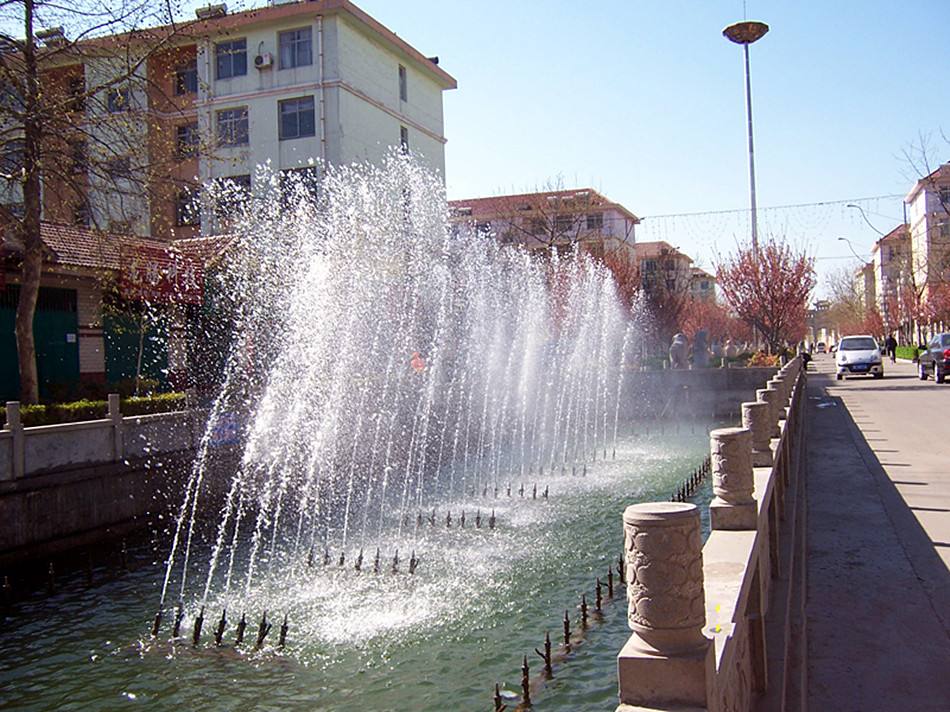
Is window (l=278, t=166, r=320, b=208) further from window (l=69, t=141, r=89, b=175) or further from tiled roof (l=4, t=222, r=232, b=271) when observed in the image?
window (l=69, t=141, r=89, b=175)

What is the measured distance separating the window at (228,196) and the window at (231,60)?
13.7ft

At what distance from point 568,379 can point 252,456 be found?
13018mm

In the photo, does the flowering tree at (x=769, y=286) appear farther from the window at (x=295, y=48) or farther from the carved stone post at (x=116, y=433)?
the carved stone post at (x=116, y=433)

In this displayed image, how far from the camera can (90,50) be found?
49.1 ft

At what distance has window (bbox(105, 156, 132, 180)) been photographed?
1463 cm

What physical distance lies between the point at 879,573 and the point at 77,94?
557 inches

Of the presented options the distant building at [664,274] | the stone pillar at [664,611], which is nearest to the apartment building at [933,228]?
the distant building at [664,274]

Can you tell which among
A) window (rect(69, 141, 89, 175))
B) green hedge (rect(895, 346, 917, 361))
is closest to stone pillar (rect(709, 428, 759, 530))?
window (rect(69, 141, 89, 175))

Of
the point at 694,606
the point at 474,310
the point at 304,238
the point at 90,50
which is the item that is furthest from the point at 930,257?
the point at 694,606

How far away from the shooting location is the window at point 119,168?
48.0 feet

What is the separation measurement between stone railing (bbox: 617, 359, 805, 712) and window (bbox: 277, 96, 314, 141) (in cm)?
2729

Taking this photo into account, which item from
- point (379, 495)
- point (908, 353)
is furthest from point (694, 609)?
point (908, 353)

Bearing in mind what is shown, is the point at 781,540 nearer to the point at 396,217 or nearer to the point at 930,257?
the point at 396,217

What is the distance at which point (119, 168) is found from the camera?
582 inches
